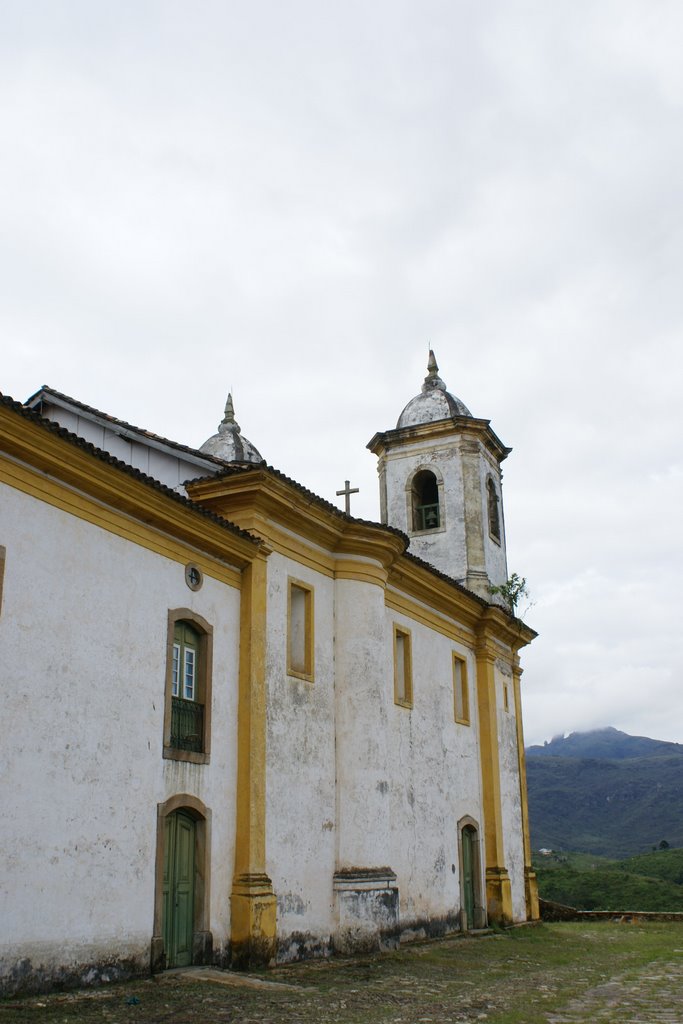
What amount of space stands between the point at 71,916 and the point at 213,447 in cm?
1328

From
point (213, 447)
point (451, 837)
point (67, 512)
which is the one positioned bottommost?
point (451, 837)

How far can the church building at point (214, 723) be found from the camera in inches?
389

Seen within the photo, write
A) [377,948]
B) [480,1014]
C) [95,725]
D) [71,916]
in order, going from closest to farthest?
[480,1014], [71,916], [95,725], [377,948]

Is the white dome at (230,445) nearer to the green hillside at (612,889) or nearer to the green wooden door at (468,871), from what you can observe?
the green wooden door at (468,871)

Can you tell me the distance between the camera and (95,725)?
1055 centimetres

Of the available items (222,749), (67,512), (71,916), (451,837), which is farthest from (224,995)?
(451,837)

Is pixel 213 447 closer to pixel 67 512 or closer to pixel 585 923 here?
Result: pixel 67 512

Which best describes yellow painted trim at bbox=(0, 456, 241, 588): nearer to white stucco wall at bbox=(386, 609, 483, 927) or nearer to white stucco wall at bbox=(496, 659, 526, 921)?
white stucco wall at bbox=(386, 609, 483, 927)

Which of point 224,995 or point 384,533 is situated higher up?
point 384,533

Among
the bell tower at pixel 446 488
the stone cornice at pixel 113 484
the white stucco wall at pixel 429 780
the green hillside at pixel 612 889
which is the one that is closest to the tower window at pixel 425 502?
the bell tower at pixel 446 488

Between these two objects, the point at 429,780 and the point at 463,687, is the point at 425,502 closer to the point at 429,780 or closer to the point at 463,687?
the point at 463,687

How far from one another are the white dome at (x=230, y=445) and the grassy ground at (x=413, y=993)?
10.5 meters

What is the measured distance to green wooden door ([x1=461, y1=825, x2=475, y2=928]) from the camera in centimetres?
1947

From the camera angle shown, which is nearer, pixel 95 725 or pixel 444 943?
pixel 95 725
